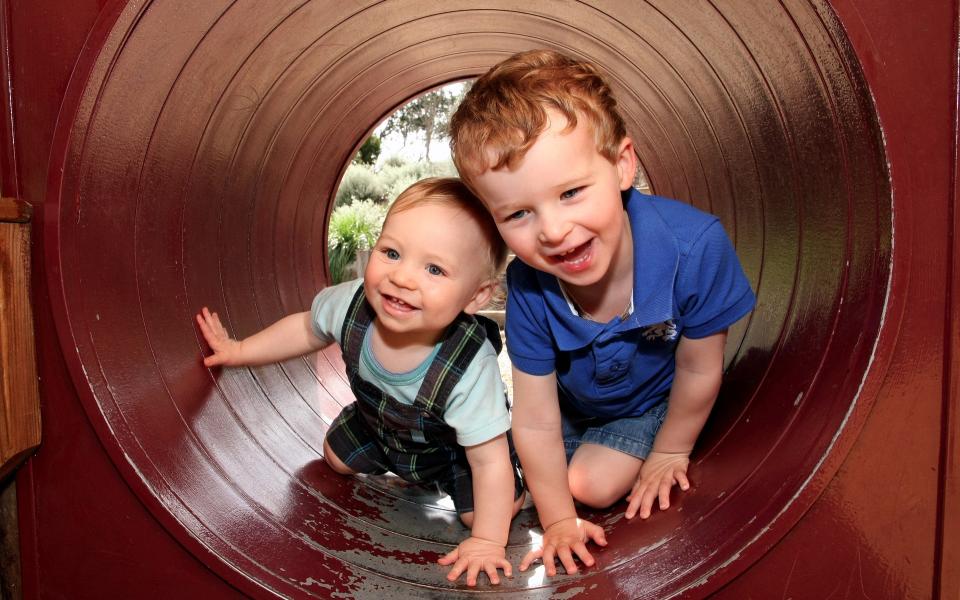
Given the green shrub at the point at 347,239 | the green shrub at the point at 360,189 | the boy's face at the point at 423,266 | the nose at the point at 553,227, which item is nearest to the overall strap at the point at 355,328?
the boy's face at the point at 423,266

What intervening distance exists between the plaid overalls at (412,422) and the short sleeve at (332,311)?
0.03 metres

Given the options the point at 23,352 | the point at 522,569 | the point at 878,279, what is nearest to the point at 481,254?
the point at 522,569

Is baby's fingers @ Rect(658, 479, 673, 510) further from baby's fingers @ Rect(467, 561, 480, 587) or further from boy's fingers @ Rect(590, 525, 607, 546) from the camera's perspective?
baby's fingers @ Rect(467, 561, 480, 587)

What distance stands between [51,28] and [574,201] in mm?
1166

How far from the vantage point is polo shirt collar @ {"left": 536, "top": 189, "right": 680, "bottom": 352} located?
2088mm

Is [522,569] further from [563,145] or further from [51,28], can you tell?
[51,28]

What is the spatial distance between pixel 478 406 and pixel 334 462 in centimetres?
70

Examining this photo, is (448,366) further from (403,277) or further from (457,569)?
(457,569)

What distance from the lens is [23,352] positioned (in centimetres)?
175

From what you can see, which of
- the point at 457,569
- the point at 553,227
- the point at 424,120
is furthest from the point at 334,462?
the point at 424,120

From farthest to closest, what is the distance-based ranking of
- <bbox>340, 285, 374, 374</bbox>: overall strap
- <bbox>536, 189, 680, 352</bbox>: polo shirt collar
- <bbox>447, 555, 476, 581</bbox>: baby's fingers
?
<bbox>340, 285, 374, 374</bbox>: overall strap < <bbox>536, 189, 680, 352</bbox>: polo shirt collar < <bbox>447, 555, 476, 581</bbox>: baby's fingers

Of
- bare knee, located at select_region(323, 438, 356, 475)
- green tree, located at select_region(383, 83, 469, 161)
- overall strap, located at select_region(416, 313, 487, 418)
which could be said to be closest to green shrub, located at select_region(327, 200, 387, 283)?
green tree, located at select_region(383, 83, 469, 161)

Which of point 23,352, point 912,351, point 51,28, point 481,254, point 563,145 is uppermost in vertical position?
point 51,28

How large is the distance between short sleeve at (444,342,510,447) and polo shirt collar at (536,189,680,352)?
22 centimetres
